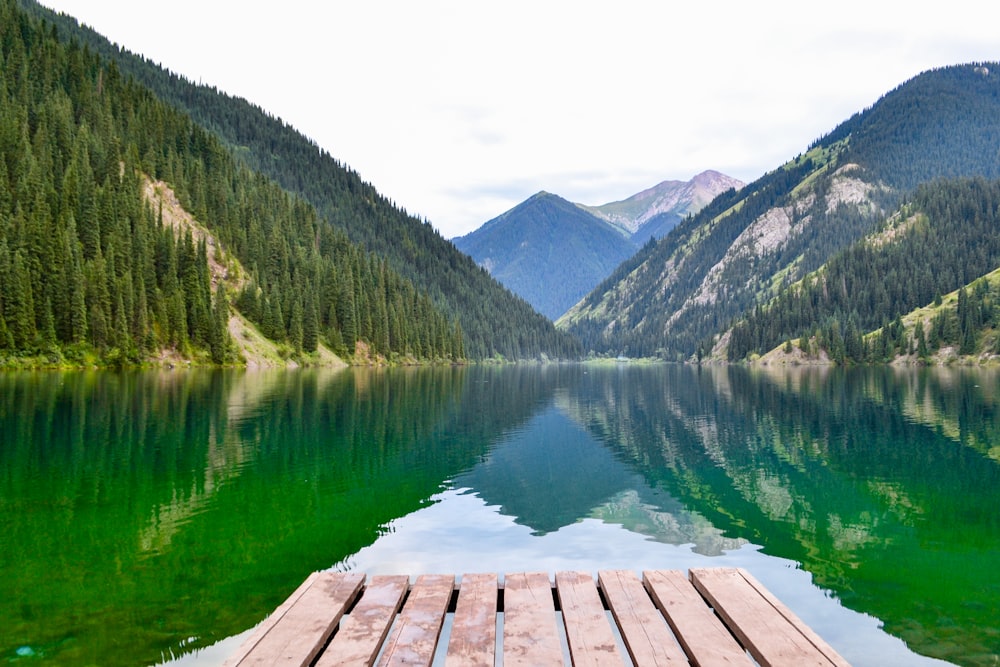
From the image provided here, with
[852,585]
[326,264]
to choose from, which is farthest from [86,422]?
[326,264]

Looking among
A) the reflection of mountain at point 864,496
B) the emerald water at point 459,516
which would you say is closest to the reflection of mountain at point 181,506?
the emerald water at point 459,516

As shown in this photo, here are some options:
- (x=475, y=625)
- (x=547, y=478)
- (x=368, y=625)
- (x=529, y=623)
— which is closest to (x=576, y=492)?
(x=547, y=478)

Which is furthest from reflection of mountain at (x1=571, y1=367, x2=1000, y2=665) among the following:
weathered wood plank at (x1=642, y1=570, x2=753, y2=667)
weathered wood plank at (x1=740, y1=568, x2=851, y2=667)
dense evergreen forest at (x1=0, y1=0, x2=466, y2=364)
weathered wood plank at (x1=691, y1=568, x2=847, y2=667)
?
dense evergreen forest at (x1=0, y1=0, x2=466, y2=364)

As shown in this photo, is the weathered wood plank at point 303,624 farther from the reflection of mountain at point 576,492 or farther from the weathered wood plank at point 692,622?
the reflection of mountain at point 576,492

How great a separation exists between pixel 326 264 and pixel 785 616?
19642 centimetres

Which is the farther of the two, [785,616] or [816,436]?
[816,436]

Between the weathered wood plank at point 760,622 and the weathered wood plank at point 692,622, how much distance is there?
159 mm

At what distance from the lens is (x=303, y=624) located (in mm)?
8586

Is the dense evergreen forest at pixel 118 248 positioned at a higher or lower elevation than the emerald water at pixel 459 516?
higher

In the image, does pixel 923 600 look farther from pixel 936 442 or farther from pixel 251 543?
pixel 936 442

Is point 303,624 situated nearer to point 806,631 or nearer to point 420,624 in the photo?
point 420,624

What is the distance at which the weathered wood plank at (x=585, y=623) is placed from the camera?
298 inches

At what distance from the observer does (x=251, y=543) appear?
18812 mm

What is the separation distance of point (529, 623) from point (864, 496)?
72.9ft
